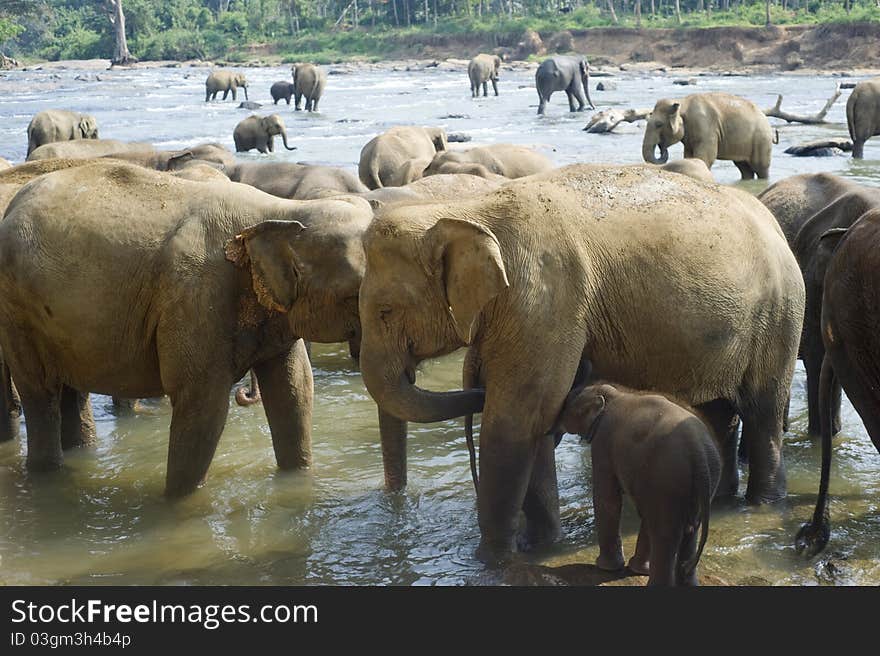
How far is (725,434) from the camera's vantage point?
5832mm

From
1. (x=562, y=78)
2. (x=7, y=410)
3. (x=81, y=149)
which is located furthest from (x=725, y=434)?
(x=562, y=78)

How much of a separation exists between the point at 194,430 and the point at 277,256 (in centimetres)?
104

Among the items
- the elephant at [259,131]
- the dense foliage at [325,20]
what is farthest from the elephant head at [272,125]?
the dense foliage at [325,20]

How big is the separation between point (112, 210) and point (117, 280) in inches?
14.1

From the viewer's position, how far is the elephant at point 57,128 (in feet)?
66.6

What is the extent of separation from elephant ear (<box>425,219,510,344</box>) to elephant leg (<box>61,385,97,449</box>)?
3.13 m

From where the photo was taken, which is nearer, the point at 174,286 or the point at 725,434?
the point at 174,286

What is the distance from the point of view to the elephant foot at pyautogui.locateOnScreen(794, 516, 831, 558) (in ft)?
17.1

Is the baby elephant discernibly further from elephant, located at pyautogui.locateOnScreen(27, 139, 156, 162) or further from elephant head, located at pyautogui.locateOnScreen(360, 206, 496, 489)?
elephant, located at pyautogui.locateOnScreen(27, 139, 156, 162)

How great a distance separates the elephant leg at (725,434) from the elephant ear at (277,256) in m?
2.02

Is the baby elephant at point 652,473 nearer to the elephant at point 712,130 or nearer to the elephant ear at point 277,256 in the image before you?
the elephant ear at point 277,256

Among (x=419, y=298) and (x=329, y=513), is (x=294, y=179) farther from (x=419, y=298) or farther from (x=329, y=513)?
(x=419, y=298)

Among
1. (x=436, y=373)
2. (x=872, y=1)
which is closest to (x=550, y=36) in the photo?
(x=872, y=1)

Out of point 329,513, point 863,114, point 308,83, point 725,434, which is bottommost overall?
point 329,513
